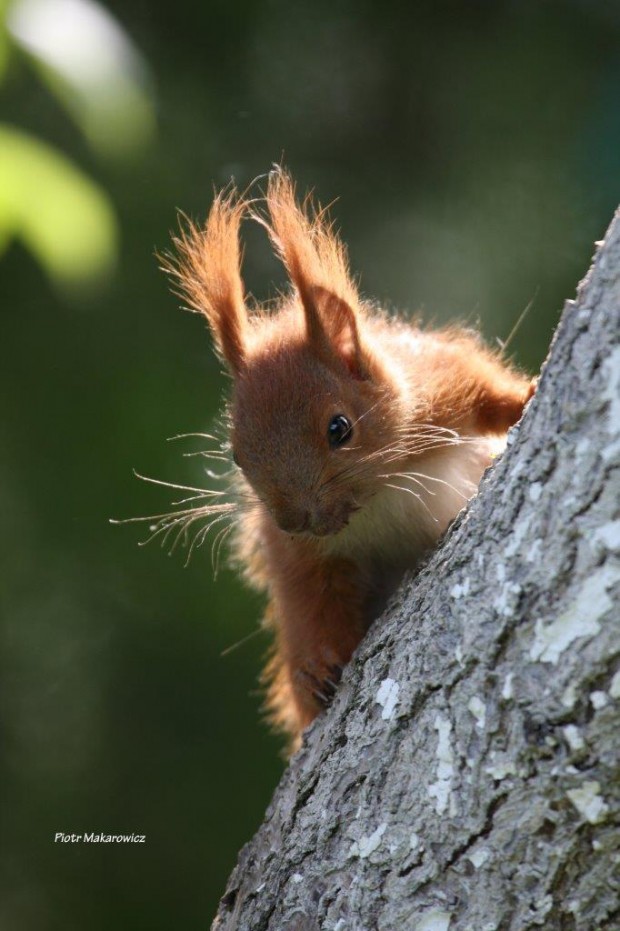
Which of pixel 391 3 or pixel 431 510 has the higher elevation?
pixel 391 3

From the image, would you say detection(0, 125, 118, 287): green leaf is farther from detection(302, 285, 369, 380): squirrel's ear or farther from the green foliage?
detection(302, 285, 369, 380): squirrel's ear

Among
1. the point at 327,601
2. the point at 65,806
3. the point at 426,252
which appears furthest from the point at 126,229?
the point at 65,806

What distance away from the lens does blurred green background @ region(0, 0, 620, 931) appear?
4.40 m

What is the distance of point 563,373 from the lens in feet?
5.32

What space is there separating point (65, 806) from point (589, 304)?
3.69 m

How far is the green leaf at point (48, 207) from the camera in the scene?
207cm

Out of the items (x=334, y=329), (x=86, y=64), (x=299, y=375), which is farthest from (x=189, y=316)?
(x=86, y=64)

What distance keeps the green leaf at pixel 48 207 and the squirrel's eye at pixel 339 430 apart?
0.76m

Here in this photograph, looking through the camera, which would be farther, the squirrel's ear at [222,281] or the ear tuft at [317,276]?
the squirrel's ear at [222,281]

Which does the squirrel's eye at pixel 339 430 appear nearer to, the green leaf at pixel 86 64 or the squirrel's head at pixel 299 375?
the squirrel's head at pixel 299 375

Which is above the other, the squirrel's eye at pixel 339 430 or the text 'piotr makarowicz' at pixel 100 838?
the squirrel's eye at pixel 339 430

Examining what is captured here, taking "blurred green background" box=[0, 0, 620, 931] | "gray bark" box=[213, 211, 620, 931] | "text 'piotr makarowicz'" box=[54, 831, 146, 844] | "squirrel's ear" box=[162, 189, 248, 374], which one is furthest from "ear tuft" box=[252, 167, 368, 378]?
"text 'piotr makarowicz'" box=[54, 831, 146, 844]

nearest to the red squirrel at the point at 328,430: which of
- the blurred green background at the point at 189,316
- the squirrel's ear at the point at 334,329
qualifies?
the squirrel's ear at the point at 334,329

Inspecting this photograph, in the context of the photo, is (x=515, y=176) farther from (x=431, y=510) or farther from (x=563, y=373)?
(x=563, y=373)
